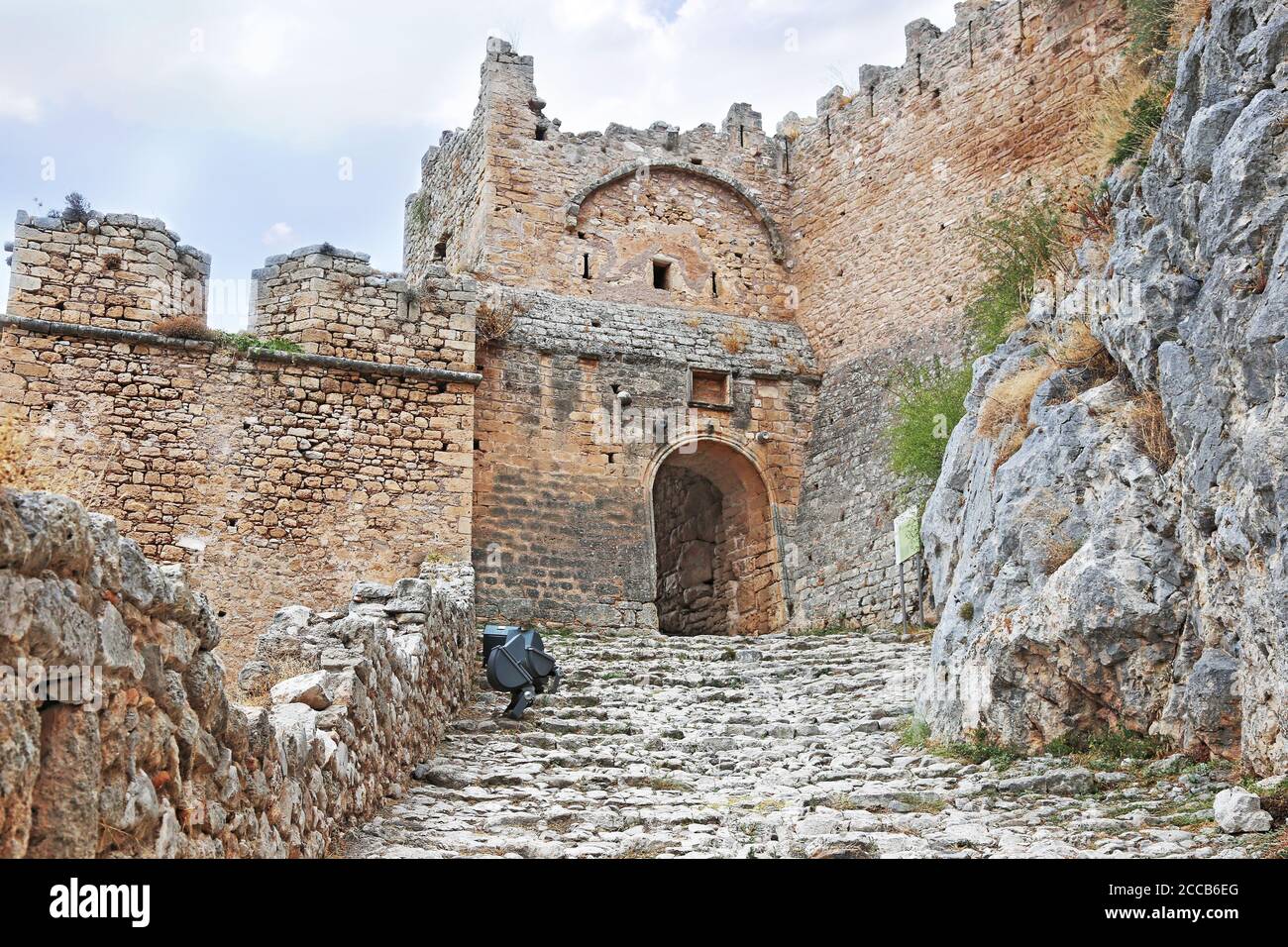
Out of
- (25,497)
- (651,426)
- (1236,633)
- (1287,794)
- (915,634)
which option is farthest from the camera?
(651,426)

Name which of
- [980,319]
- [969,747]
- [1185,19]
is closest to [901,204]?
[980,319]

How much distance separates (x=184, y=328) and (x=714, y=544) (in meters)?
7.04

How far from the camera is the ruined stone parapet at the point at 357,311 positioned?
44.7 feet

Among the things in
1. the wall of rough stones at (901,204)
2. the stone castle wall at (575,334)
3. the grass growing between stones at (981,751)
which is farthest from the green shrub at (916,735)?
the stone castle wall at (575,334)

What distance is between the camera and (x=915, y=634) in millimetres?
12477

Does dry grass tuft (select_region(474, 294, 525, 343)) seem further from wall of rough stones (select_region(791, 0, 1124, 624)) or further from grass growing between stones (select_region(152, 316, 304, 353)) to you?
wall of rough stones (select_region(791, 0, 1124, 624))

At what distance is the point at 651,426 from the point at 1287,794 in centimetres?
1006

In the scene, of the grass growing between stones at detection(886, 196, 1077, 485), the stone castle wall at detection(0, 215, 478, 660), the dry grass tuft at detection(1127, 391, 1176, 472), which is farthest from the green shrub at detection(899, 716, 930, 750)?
the stone castle wall at detection(0, 215, 478, 660)

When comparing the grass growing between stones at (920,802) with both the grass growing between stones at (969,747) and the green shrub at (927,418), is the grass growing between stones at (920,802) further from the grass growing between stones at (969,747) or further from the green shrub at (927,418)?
the green shrub at (927,418)

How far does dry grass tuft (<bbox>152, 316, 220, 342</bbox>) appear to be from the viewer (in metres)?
13.0

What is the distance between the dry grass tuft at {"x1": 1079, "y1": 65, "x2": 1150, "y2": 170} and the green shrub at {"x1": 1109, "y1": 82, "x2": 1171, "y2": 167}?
0.03 m
